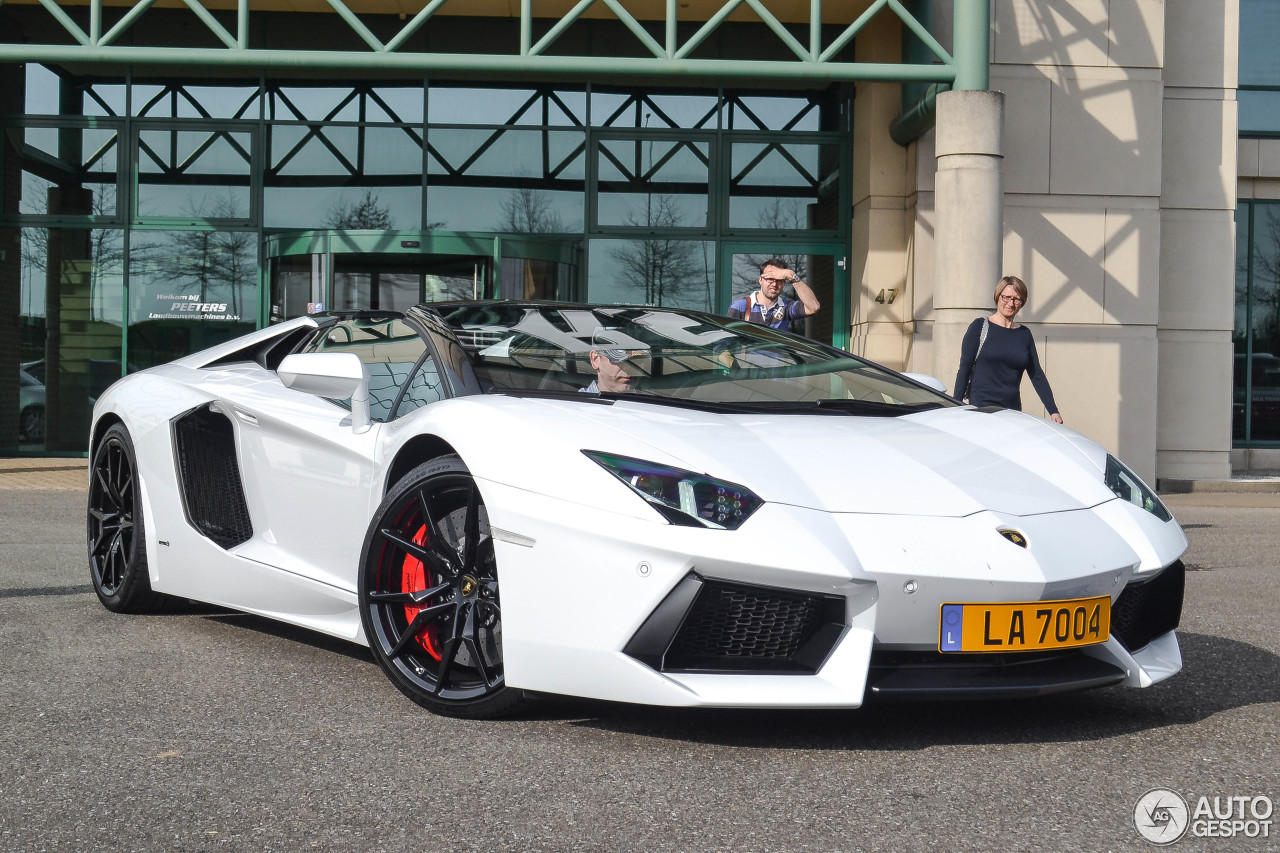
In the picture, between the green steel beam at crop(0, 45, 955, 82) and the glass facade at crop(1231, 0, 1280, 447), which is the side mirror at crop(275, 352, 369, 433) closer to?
the green steel beam at crop(0, 45, 955, 82)

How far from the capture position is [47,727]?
3.37 metres

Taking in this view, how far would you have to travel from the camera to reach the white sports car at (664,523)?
3004 mm

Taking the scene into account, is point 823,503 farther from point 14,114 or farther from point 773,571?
point 14,114

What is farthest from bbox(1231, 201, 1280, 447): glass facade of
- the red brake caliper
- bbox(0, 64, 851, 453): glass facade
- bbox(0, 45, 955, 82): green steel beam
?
the red brake caliper

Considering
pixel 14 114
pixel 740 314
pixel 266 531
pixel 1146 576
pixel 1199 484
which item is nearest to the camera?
pixel 1146 576

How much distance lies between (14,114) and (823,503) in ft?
44.9

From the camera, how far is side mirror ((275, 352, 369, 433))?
383 centimetres

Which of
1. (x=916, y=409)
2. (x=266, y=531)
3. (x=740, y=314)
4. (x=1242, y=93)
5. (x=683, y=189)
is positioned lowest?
(x=266, y=531)

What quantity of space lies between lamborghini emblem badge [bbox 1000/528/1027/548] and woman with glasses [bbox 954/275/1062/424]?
4.87 m

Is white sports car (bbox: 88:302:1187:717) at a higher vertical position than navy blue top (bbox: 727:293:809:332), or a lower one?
lower

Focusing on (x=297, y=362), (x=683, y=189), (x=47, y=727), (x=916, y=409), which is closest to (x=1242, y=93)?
(x=683, y=189)

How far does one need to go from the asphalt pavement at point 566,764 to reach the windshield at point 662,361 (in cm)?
87

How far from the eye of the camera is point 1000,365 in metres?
8.01

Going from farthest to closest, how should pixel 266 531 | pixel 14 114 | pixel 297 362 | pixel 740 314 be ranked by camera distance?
1. pixel 14 114
2. pixel 740 314
3. pixel 266 531
4. pixel 297 362
